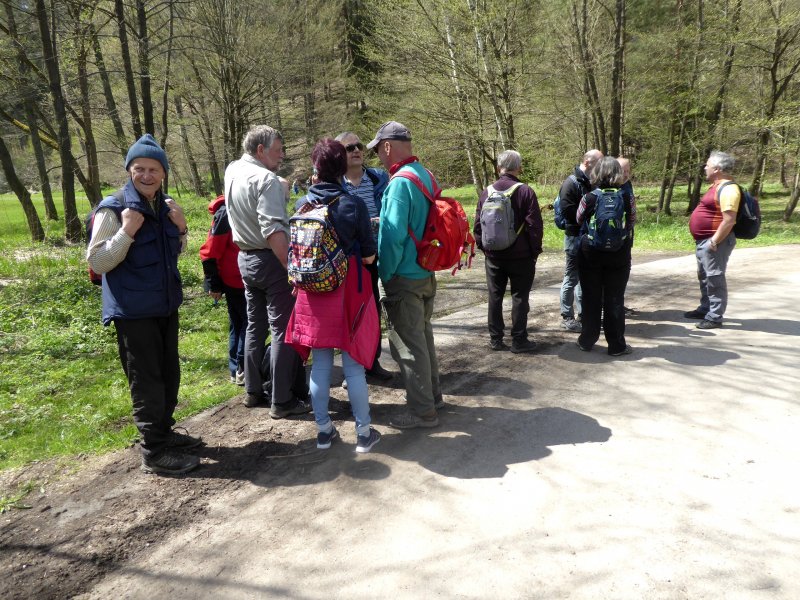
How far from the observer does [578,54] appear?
16859 millimetres

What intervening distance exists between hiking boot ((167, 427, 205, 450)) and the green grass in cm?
45

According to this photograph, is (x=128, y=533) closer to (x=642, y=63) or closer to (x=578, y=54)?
(x=578, y=54)

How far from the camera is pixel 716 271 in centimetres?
584

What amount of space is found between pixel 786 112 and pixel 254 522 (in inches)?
704

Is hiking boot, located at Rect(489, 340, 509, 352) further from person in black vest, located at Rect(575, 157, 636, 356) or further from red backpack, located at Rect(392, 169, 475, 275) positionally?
red backpack, located at Rect(392, 169, 475, 275)

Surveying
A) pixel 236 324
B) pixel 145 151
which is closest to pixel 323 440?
pixel 236 324

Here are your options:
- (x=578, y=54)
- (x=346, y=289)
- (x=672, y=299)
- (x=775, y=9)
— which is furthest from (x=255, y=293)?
(x=775, y=9)

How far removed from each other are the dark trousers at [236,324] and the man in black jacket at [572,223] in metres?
3.33

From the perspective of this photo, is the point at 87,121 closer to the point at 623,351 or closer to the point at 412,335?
the point at 412,335

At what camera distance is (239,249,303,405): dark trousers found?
3.88 meters

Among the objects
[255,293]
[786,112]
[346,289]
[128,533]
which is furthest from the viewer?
[786,112]

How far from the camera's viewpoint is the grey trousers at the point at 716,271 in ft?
19.0

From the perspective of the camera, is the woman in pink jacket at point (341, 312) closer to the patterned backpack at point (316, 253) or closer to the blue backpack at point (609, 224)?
the patterned backpack at point (316, 253)

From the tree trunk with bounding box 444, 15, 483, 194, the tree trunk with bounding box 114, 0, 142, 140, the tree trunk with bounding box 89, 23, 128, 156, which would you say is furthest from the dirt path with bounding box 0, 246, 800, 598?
the tree trunk with bounding box 444, 15, 483, 194
